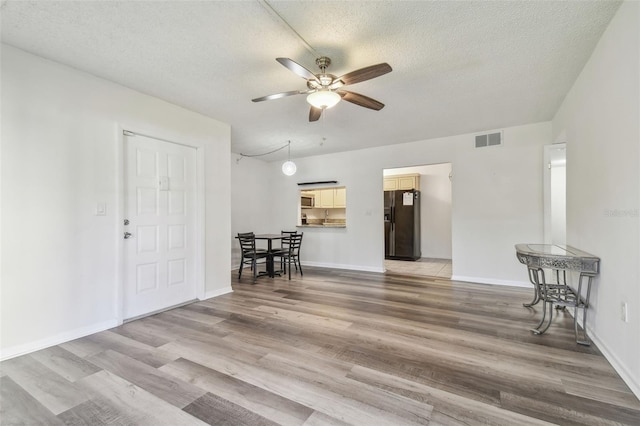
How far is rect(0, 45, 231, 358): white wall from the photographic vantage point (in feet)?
7.78

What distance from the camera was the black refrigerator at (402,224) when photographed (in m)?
7.16

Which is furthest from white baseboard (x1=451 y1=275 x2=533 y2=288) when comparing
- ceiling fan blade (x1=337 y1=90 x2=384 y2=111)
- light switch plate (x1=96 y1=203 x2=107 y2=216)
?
light switch plate (x1=96 y1=203 x2=107 y2=216)

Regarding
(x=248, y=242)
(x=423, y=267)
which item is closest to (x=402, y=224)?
(x=423, y=267)

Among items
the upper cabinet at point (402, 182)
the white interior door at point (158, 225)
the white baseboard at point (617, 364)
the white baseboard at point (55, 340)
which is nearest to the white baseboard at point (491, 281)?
the white baseboard at point (617, 364)

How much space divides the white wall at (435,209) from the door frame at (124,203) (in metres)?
5.11

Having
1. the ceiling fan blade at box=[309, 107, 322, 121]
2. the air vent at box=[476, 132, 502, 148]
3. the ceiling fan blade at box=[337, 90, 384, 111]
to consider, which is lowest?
the ceiling fan blade at box=[309, 107, 322, 121]

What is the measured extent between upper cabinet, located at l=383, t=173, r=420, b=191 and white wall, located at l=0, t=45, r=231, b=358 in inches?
230

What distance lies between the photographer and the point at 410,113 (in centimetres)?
396

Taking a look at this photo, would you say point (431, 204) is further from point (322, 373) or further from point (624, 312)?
point (322, 373)

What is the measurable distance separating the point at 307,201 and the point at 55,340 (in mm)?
→ 5896

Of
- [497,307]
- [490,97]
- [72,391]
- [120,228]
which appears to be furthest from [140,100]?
[497,307]

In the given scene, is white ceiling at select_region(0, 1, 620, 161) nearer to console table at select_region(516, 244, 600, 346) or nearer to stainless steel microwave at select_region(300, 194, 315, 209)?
console table at select_region(516, 244, 600, 346)

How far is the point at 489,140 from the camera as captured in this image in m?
4.72

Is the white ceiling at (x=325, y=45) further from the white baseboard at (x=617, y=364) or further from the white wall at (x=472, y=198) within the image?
the white baseboard at (x=617, y=364)
